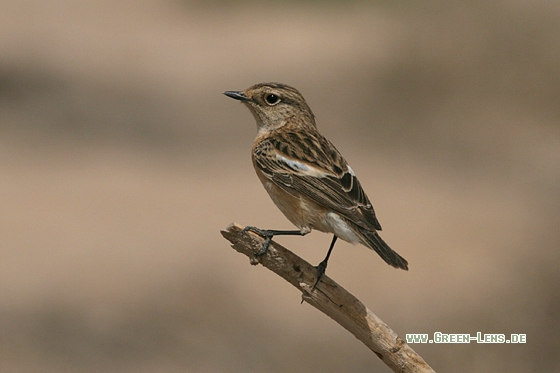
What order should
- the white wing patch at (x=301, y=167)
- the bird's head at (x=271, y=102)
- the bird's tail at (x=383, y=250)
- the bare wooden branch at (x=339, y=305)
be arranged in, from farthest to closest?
the bird's head at (x=271, y=102)
the white wing patch at (x=301, y=167)
the bird's tail at (x=383, y=250)
the bare wooden branch at (x=339, y=305)

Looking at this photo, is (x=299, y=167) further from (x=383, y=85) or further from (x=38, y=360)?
(x=383, y=85)

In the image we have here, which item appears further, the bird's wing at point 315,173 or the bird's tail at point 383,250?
the bird's wing at point 315,173

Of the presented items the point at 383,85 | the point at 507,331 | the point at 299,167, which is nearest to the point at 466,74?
the point at 383,85

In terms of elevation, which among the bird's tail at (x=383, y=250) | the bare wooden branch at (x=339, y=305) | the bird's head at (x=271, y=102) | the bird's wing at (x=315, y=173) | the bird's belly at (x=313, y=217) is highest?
the bird's head at (x=271, y=102)

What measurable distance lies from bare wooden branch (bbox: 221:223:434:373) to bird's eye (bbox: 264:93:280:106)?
2.51m

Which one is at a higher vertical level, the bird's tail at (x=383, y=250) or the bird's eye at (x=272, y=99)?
the bird's eye at (x=272, y=99)

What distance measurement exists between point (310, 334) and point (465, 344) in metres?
2.77

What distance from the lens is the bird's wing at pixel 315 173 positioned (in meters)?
7.95

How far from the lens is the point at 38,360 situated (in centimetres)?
1473

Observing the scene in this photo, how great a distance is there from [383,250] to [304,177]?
124cm

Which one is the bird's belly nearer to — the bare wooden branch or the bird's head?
the bare wooden branch

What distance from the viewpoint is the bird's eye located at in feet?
31.0

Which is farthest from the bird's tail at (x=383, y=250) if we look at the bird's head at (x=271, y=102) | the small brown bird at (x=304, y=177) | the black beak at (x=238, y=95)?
the black beak at (x=238, y=95)

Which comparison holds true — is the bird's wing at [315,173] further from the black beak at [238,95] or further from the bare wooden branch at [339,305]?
the bare wooden branch at [339,305]
